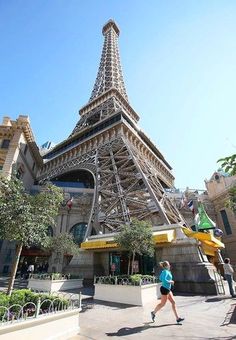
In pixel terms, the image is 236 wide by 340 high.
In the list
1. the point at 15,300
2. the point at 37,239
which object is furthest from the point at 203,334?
the point at 37,239

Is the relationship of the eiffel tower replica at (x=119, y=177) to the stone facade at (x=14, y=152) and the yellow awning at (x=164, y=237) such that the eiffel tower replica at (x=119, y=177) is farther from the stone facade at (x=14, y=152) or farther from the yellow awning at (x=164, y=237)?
the stone facade at (x=14, y=152)

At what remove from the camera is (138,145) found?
125 feet

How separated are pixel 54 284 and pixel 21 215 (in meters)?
7.84

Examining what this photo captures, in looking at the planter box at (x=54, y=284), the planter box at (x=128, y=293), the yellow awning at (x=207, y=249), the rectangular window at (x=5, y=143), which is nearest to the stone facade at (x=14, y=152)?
the rectangular window at (x=5, y=143)

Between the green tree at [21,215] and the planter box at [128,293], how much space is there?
3.87 metres

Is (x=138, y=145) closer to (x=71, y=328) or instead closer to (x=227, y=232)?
(x=227, y=232)

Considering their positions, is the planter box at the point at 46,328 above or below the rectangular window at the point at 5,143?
below

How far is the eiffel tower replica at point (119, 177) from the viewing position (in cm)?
1482

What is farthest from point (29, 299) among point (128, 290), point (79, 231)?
point (79, 231)

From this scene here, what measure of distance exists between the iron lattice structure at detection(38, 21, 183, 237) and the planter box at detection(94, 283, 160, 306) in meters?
7.66

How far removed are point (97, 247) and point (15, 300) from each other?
11989 mm

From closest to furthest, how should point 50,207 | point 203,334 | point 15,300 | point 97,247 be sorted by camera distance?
point 203,334 → point 15,300 → point 50,207 → point 97,247

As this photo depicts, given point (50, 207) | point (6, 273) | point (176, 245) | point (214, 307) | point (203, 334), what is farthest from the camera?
point (6, 273)

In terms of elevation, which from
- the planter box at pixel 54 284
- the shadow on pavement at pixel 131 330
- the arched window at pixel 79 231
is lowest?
the shadow on pavement at pixel 131 330
